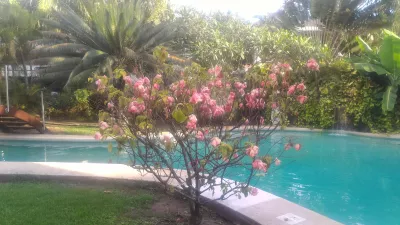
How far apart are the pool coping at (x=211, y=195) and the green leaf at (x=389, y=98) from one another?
9.22 m

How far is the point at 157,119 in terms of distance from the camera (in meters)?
3.57

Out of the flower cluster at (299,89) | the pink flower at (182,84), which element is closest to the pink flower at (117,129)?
the pink flower at (182,84)

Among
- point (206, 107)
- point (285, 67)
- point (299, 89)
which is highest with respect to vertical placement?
point (285, 67)

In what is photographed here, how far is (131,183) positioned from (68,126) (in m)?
9.68

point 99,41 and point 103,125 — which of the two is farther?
point 99,41

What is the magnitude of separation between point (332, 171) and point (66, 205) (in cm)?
616

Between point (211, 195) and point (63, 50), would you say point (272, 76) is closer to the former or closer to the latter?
point (211, 195)

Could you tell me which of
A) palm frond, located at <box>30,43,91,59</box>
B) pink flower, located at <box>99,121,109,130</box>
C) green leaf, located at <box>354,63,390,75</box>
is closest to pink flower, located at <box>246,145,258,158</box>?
pink flower, located at <box>99,121,109,130</box>

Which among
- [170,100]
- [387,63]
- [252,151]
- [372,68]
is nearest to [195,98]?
[170,100]

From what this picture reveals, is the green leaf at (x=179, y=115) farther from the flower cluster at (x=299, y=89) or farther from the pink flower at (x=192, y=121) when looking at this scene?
the flower cluster at (x=299, y=89)

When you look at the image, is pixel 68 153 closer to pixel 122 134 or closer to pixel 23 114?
pixel 23 114

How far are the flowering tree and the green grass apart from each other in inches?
33.0

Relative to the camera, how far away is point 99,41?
1388 centimetres

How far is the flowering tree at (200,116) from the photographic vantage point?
332 centimetres
